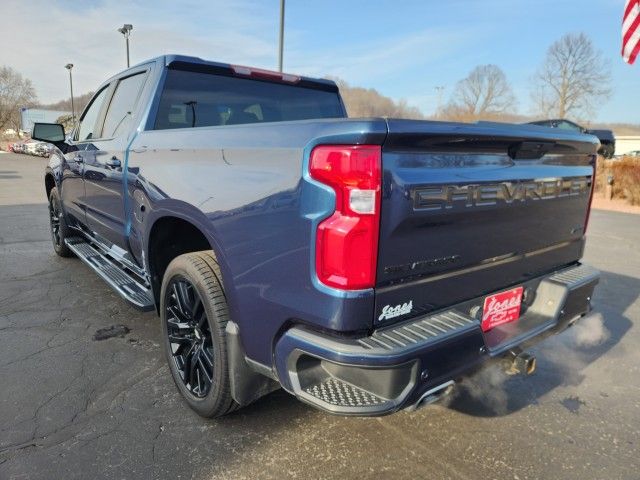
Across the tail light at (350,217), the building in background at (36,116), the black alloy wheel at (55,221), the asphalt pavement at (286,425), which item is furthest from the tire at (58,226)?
the building in background at (36,116)

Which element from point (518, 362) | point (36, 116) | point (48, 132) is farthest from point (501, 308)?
point (36, 116)

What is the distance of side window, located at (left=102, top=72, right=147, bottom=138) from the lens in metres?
3.52

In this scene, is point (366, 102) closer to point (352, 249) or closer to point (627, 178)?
point (352, 249)

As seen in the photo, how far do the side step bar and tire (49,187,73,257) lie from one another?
52cm

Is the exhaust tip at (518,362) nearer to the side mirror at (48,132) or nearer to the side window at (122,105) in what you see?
the side window at (122,105)

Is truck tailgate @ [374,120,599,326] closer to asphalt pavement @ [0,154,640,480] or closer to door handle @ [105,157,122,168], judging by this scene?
asphalt pavement @ [0,154,640,480]

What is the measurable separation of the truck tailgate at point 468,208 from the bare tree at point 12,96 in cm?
8452

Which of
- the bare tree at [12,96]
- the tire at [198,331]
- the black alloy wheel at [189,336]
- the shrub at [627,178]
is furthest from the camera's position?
the bare tree at [12,96]

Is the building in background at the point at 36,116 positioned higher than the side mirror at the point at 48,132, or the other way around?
the building in background at the point at 36,116

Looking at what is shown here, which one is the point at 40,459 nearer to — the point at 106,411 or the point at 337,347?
the point at 106,411

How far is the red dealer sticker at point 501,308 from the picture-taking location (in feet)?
7.47

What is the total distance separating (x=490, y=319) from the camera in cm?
231

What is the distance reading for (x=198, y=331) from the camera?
2.55 meters

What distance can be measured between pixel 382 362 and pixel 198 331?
1259mm
